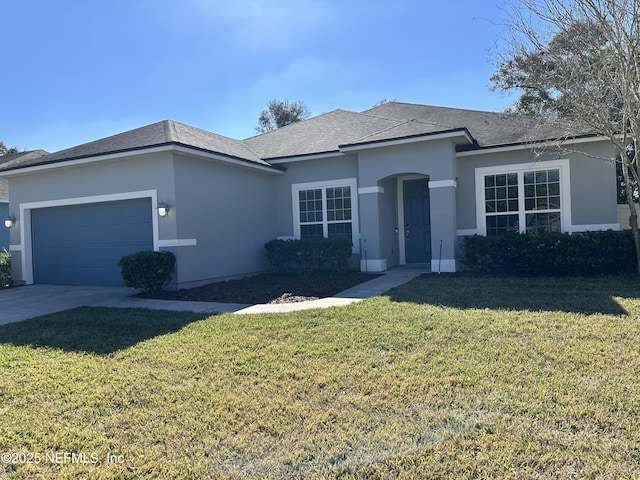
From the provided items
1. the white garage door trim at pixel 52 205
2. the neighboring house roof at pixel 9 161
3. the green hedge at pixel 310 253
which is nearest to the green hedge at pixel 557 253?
the green hedge at pixel 310 253


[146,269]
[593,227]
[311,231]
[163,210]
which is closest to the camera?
[146,269]

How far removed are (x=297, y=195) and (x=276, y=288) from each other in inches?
180

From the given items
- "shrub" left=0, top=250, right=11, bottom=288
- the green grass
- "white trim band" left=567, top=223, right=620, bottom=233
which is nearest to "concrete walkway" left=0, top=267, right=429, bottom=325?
"shrub" left=0, top=250, right=11, bottom=288

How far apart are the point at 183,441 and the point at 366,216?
9.78m

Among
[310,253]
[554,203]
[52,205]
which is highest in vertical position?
[52,205]

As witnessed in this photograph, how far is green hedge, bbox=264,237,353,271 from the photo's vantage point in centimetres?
1230

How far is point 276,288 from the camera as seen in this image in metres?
10.3

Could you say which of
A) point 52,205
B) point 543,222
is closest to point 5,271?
point 52,205

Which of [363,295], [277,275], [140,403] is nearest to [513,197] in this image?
[363,295]

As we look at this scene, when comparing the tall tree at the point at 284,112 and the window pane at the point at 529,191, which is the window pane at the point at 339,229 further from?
the tall tree at the point at 284,112

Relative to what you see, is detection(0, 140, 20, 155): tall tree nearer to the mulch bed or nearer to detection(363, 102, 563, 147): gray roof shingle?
detection(363, 102, 563, 147): gray roof shingle

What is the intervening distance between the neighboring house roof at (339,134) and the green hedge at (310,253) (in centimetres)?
262

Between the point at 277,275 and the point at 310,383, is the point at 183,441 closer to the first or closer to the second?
the point at 310,383

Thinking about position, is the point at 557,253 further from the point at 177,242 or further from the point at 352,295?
the point at 177,242
